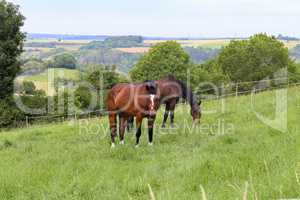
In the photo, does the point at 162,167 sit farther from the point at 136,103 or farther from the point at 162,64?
the point at 162,64

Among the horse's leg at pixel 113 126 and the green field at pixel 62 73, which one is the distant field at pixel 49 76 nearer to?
the green field at pixel 62 73

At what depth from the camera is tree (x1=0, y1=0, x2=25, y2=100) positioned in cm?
2655

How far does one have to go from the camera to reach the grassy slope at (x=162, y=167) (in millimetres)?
5484

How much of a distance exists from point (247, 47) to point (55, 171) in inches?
1934

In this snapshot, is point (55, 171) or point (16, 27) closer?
point (55, 171)

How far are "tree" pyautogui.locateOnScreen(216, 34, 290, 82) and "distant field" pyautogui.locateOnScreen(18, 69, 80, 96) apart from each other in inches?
867

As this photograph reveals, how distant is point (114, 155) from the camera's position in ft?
30.5

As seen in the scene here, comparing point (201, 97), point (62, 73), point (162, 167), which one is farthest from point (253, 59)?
point (162, 167)

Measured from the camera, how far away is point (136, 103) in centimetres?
1072

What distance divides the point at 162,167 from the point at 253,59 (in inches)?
1865

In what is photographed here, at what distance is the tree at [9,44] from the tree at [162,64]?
2245 cm

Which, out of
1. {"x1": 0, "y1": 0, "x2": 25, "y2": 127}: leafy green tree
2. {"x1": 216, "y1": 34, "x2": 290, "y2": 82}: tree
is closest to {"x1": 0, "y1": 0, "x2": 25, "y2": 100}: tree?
{"x1": 0, "y1": 0, "x2": 25, "y2": 127}: leafy green tree

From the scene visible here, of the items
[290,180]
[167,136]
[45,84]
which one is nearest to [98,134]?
[167,136]

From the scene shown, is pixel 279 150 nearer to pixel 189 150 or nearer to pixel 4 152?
pixel 189 150
